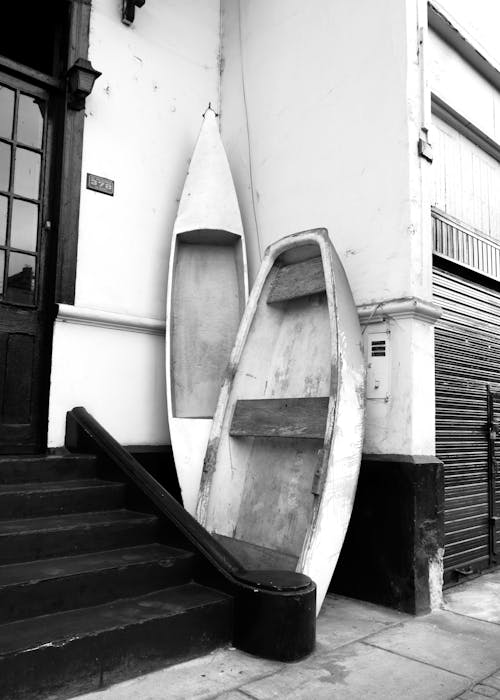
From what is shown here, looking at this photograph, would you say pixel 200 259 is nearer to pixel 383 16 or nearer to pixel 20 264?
pixel 20 264

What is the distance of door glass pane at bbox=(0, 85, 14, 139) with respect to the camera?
12.3 feet

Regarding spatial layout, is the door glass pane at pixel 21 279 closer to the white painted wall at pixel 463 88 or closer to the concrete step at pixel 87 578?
the concrete step at pixel 87 578

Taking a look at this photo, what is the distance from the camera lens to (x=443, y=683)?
2277mm

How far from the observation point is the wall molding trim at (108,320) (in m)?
3.68

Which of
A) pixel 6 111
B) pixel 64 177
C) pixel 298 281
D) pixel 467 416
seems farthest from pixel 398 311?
pixel 6 111

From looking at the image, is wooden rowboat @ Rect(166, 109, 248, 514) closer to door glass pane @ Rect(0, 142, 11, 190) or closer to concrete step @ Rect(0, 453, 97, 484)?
concrete step @ Rect(0, 453, 97, 484)

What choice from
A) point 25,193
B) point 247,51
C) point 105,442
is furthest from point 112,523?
point 247,51

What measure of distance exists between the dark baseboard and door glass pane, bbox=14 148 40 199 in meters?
2.69

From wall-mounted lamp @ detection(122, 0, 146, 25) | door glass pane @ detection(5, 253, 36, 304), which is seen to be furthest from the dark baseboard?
wall-mounted lamp @ detection(122, 0, 146, 25)

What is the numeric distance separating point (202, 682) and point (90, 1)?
4175 millimetres

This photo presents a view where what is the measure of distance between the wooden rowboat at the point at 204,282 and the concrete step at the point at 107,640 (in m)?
1.62

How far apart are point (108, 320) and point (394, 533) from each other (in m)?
2.19

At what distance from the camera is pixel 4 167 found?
3.73 metres

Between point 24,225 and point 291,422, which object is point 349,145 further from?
point 24,225
